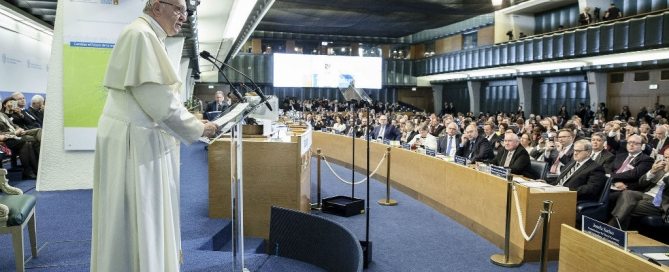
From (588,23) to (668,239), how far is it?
14281mm

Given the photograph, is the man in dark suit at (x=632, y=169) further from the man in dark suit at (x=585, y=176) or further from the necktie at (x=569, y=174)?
the man in dark suit at (x=585, y=176)

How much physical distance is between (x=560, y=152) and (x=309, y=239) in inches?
186

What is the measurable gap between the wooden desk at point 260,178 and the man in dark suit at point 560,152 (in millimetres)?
3762

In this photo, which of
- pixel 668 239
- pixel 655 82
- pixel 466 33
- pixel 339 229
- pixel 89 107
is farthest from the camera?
pixel 466 33

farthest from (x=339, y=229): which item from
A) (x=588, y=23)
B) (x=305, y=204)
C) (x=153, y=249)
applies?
(x=588, y=23)

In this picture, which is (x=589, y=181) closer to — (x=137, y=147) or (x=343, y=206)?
(x=343, y=206)

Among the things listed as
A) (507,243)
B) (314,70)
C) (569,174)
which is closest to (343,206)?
(507,243)

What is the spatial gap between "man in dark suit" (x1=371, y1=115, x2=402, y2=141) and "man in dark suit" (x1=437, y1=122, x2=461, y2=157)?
7.36 ft

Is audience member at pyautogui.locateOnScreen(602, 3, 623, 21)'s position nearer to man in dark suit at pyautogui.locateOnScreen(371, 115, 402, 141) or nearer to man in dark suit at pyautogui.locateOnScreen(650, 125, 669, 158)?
man in dark suit at pyautogui.locateOnScreen(650, 125, 669, 158)

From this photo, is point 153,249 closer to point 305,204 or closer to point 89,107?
point 305,204

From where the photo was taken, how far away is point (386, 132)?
10617mm

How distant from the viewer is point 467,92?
2658 cm

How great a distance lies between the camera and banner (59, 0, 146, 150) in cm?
469

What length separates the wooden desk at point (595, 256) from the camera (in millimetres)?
2414
